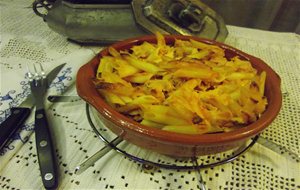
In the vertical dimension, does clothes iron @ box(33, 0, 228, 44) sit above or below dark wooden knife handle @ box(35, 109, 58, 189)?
above

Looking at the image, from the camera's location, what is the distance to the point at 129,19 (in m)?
0.67

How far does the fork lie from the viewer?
1.25 feet

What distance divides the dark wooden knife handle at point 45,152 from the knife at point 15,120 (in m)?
0.03

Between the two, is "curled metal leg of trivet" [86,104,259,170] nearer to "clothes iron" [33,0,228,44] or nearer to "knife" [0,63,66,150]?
→ "knife" [0,63,66,150]

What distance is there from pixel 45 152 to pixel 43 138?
0.09ft

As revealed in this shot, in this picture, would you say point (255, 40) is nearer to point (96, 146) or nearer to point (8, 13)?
point (96, 146)

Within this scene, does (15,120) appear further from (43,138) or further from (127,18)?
(127,18)

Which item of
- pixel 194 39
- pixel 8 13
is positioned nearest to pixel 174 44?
pixel 194 39

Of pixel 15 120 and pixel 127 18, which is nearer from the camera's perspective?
pixel 15 120

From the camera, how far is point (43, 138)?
42cm

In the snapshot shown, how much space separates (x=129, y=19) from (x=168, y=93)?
0.32 metres

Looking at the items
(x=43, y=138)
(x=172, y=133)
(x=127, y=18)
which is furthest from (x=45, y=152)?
(x=127, y=18)

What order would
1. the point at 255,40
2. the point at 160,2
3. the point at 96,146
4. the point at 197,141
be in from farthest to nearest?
the point at 255,40 < the point at 160,2 < the point at 96,146 < the point at 197,141

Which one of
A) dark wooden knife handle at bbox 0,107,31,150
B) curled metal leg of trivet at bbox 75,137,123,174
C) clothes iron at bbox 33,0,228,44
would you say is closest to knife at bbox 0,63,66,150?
dark wooden knife handle at bbox 0,107,31,150
